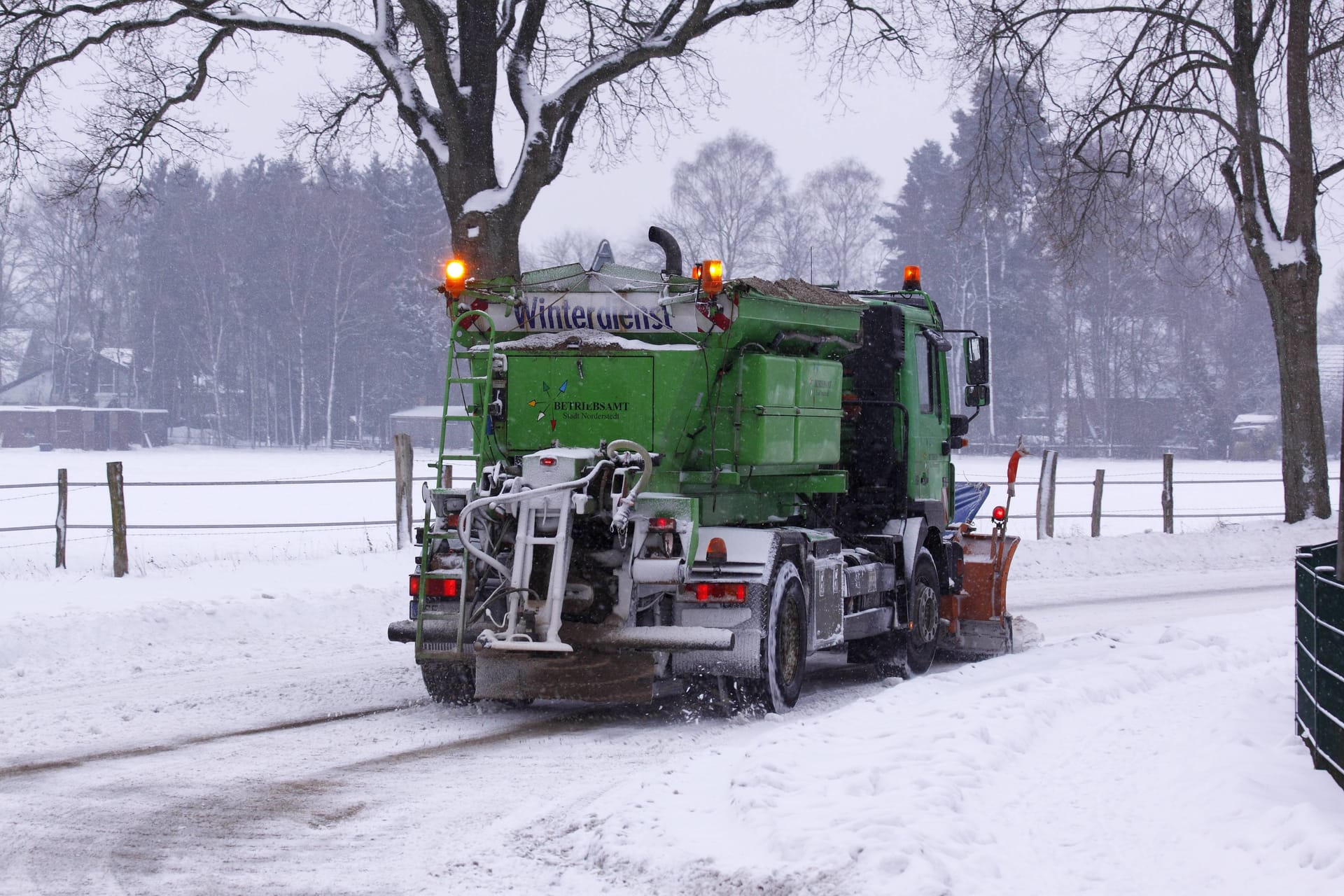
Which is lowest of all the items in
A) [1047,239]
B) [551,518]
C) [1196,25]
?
[551,518]

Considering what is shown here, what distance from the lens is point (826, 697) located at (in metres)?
9.96

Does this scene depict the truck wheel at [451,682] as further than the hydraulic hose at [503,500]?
Yes

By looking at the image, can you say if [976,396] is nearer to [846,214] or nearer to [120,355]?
[846,214]

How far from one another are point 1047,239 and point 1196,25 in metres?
5.18

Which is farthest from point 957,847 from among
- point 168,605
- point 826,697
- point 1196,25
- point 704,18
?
point 1196,25

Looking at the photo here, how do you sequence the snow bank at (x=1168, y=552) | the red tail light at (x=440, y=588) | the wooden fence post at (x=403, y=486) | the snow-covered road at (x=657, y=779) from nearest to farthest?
the snow-covered road at (x=657, y=779) < the red tail light at (x=440, y=588) < the wooden fence post at (x=403, y=486) < the snow bank at (x=1168, y=552)

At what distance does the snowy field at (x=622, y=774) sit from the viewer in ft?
17.2

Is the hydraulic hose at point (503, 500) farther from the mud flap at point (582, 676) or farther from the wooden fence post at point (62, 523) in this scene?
the wooden fence post at point (62, 523)

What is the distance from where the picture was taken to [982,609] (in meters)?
12.3

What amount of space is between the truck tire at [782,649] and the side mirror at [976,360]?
3320mm

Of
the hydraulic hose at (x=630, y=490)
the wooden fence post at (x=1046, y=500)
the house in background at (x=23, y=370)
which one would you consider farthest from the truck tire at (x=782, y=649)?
the house in background at (x=23, y=370)

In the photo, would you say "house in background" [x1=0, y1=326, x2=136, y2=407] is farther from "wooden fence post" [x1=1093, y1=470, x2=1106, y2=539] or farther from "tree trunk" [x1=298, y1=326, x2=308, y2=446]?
"wooden fence post" [x1=1093, y1=470, x2=1106, y2=539]

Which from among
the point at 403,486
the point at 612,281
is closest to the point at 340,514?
the point at 403,486

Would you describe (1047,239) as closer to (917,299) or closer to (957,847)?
(917,299)
